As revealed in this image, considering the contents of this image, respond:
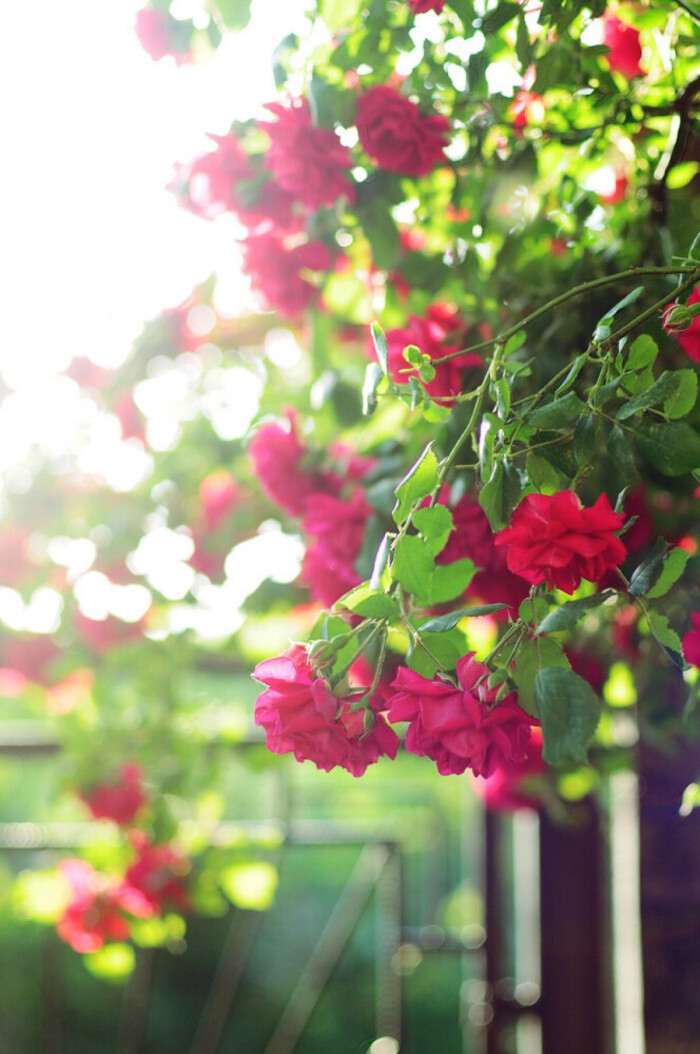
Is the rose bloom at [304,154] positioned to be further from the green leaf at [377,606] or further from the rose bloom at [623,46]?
the green leaf at [377,606]

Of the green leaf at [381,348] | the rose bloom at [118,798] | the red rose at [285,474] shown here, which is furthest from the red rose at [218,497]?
the green leaf at [381,348]

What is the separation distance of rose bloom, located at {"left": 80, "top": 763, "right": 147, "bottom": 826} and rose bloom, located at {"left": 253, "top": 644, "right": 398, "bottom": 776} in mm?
1181

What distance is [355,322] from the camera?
1.20m

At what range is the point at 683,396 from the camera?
0.51 meters

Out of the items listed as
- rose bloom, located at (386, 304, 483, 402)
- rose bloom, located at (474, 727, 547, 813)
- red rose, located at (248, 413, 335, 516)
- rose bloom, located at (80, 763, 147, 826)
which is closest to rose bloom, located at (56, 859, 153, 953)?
rose bloom, located at (80, 763, 147, 826)

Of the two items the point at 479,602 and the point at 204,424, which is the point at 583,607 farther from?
the point at 204,424

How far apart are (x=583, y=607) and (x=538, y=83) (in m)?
0.46

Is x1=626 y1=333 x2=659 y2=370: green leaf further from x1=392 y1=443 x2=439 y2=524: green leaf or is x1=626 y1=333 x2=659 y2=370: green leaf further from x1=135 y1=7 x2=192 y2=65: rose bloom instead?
x1=135 y1=7 x2=192 y2=65: rose bloom

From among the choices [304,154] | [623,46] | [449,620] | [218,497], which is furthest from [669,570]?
[218,497]

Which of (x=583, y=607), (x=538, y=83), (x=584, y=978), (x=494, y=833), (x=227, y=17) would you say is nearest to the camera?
(x=583, y=607)

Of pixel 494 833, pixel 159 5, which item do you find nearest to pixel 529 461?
pixel 159 5

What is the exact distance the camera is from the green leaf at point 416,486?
52 centimetres

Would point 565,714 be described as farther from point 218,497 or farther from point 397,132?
point 218,497

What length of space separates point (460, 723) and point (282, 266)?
62cm
